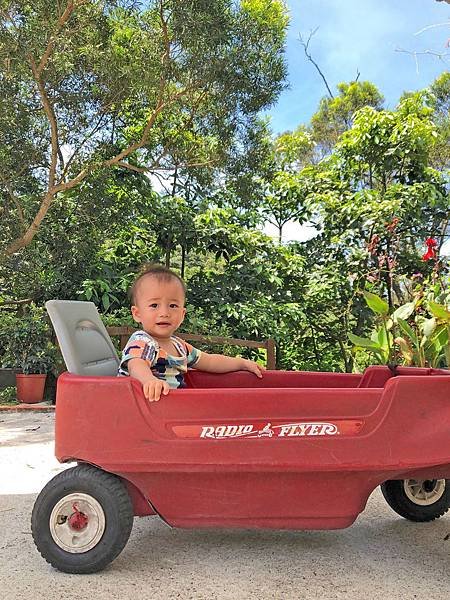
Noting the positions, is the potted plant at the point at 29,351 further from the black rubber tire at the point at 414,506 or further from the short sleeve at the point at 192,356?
the black rubber tire at the point at 414,506

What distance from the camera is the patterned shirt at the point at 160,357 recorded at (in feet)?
6.28

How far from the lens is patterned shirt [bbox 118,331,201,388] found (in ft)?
6.28

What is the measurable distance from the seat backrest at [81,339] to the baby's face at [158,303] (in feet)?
0.64

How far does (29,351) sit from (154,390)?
4.83 m

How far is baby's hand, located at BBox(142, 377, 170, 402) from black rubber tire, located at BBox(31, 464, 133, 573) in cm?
27

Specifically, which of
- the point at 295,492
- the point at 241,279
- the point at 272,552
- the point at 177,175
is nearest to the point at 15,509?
the point at 272,552

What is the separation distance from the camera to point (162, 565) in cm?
178

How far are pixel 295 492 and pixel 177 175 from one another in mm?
5614

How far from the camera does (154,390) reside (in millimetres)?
1664

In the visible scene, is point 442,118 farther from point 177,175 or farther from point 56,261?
point 56,261

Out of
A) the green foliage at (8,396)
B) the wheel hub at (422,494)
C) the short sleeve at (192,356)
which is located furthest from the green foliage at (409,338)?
the green foliage at (8,396)

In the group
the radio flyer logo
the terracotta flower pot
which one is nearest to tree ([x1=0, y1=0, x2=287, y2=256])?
the terracotta flower pot

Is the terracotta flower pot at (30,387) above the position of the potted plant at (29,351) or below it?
below

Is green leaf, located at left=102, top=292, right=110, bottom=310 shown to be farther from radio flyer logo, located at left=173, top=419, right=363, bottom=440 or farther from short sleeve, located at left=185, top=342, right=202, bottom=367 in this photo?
radio flyer logo, located at left=173, top=419, right=363, bottom=440
